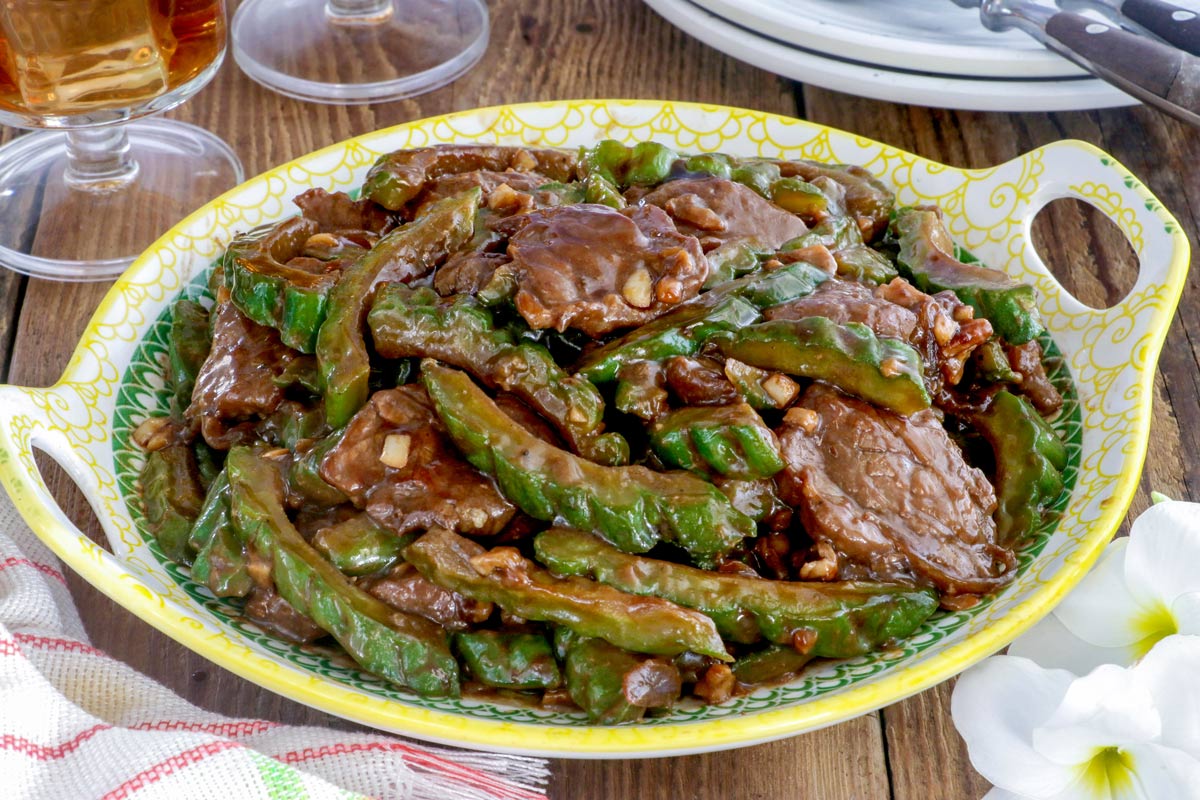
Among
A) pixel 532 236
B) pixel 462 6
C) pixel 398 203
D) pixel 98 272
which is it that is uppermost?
pixel 532 236

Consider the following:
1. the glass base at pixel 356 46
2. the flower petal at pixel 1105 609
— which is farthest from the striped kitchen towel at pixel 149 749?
the glass base at pixel 356 46

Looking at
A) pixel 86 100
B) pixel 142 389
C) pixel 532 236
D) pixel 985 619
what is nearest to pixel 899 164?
pixel 532 236

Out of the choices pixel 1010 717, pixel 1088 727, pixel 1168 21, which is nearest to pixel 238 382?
pixel 1010 717

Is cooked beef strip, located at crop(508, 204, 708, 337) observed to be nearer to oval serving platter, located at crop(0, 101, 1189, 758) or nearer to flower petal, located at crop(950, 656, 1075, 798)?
oval serving platter, located at crop(0, 101, 1189, 758)

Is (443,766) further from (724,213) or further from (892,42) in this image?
(892,42)

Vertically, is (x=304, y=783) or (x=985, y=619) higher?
(x=985, y=619)

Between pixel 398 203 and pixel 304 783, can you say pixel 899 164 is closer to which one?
pixel 398 203
